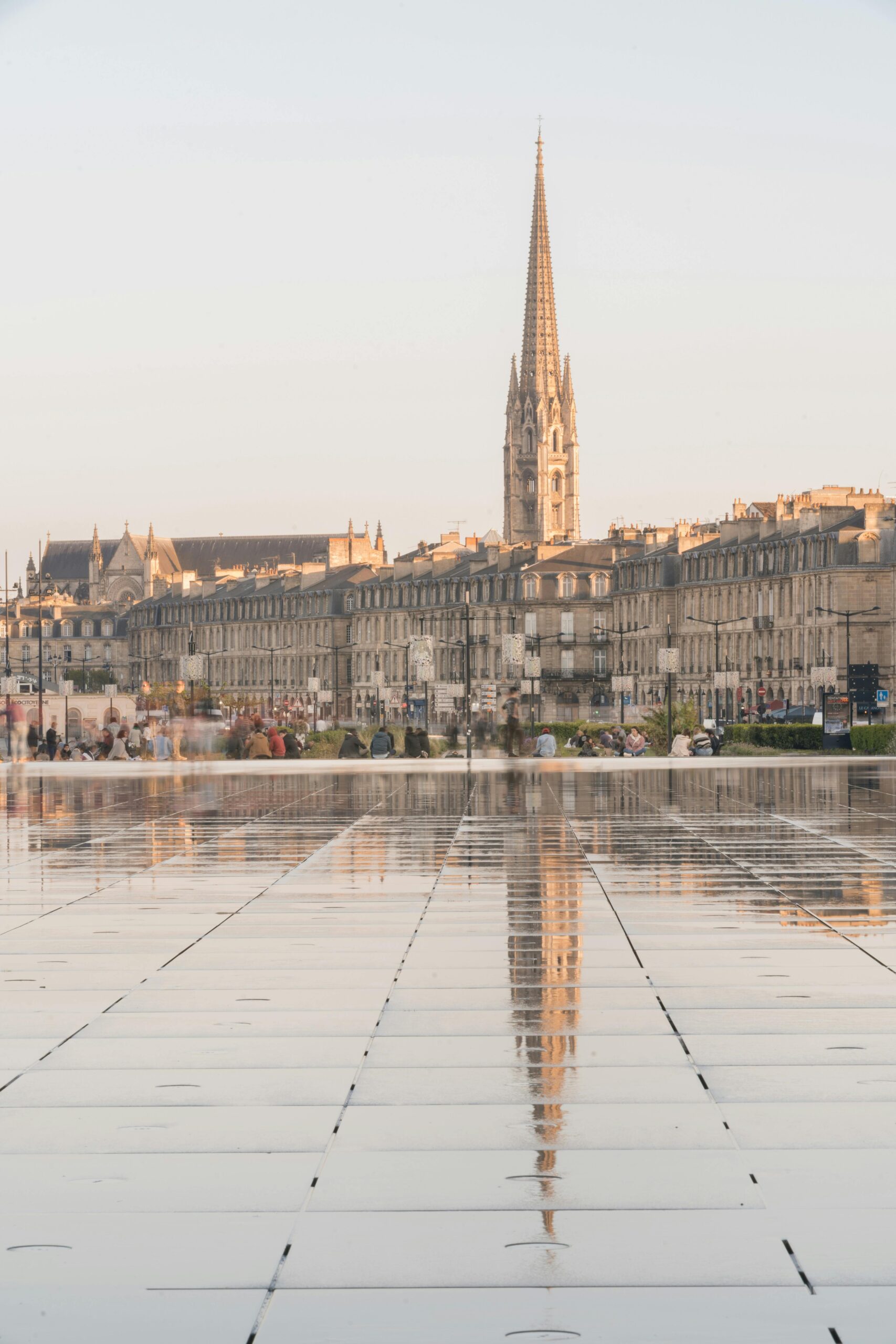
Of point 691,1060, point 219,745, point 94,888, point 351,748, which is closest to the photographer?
point 691,1060

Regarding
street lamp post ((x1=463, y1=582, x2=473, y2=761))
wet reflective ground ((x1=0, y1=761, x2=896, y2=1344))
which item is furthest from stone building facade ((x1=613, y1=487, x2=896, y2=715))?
wet reflective ground ((x1=0, y1=761, x2=896, y2=1344))

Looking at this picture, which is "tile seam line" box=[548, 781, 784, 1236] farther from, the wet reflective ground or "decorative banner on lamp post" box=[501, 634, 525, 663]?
"decorative banner on lamp post" box=[501, 634, 525, 663]

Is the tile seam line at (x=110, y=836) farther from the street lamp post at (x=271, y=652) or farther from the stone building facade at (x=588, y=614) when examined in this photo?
the street lamp post at (x=271, y=652)

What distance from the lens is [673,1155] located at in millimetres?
7234

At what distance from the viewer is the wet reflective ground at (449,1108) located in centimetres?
577

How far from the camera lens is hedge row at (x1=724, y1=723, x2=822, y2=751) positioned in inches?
2261

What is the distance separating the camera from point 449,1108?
26.3 ft

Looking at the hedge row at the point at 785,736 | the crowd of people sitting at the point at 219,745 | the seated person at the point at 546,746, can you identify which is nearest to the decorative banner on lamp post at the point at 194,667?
the crowd of people sitting at the point at 219,745

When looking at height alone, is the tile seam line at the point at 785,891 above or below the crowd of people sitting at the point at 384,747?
below

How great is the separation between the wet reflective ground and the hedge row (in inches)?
1599

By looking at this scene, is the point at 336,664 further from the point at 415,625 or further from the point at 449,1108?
the point at 449,1108

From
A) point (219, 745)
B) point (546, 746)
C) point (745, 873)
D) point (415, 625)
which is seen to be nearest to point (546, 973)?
point (745, 873)

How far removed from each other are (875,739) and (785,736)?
17.4ft

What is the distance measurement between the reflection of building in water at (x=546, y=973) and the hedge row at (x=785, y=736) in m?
38.1
